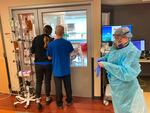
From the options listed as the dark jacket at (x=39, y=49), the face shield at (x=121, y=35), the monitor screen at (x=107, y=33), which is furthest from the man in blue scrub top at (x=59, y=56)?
the face shield at (x=121, y=35)

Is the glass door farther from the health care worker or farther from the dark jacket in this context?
the health care worker

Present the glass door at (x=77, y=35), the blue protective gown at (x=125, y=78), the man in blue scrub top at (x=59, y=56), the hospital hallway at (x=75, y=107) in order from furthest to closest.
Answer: the glass door at (x=77, y=35) → the hospital hallway at (x=75, y=107) → the man in blue scrub top at (x=59, y=56) → the blue protective gown at (x=125, y=78)

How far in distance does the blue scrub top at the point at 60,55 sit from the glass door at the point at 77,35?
0.48 m

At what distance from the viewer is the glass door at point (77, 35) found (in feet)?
11.1

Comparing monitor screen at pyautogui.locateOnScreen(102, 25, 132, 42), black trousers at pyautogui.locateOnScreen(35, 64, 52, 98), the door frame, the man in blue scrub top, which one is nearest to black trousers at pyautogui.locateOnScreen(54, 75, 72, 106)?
the man in blue scrub top

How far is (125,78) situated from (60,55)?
145cm

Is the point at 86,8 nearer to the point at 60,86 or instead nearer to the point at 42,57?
the point at 42,57

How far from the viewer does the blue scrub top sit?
9.81ft

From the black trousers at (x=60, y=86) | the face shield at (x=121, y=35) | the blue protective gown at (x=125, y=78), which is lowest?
the black trousers at (x=60, y=86)

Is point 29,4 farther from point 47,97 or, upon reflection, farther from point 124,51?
point 124,51

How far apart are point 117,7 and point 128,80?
8.98 feet

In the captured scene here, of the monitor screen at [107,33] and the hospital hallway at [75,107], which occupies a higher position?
the monitor screen at [107,33]

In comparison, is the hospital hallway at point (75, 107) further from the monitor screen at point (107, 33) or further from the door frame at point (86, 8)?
the monitor screen at point (107, 33)

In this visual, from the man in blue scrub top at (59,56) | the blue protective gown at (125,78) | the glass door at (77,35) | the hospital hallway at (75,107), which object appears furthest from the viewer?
the glass door at (77,35)
